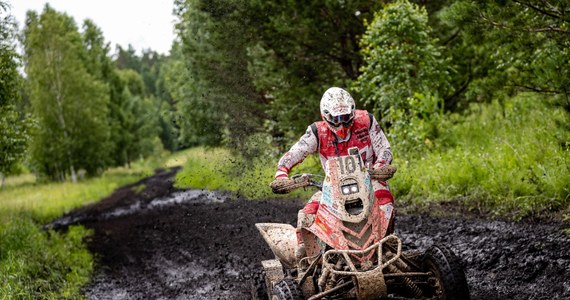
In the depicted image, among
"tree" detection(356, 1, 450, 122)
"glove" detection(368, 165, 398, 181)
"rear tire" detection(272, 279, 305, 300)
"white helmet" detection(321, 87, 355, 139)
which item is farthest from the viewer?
"tree" detection(356, 1, 450, 122)

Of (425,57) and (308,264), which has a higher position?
(425,57)

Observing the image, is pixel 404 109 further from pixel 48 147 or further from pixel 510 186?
pixel 48 147

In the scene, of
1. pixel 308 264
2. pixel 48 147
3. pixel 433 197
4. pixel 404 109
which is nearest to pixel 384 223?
pixel 308 264

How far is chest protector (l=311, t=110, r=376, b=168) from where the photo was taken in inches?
232

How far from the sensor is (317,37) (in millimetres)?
14531

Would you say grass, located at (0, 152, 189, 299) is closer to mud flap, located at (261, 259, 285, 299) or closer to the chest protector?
mud flap, located at (261, 259, 285, 299)

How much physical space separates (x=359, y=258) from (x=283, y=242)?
151 cm

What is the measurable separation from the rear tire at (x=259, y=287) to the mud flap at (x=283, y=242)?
0.29 meters

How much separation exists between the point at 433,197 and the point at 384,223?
5.14 meters

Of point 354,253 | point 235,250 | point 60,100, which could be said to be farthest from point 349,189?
point 60,100

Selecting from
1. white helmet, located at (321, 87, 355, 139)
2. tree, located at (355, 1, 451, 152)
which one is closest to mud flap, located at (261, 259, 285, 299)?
white helmet, located at (321, 87, 355, 139)

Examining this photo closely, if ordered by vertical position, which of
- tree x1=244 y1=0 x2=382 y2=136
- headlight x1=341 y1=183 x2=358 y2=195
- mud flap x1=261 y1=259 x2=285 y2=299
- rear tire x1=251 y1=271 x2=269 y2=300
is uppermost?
tree x1=244 y1=0 x2=382 y2=136

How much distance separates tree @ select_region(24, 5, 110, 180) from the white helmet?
39.7m

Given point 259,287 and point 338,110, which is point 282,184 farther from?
point 259,287
